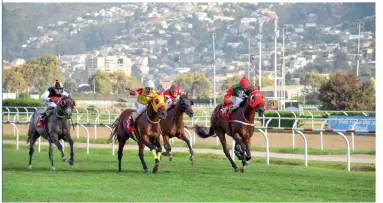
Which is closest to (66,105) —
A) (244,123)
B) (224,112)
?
(224,112)

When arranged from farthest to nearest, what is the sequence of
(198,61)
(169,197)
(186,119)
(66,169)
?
(198,61) → (186,119) → (66,169) → (169,197)

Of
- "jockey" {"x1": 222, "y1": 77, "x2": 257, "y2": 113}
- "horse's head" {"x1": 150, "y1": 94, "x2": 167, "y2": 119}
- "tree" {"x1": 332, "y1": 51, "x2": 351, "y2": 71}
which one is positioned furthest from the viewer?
"tree" {"x1": 332, "y1": 51, "x2": 351, "y2": 71}

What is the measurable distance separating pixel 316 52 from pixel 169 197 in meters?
99.1

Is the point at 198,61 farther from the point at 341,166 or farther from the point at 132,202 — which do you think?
the point at 132,202

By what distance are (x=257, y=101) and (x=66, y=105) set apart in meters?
3.82

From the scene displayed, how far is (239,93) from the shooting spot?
15219 mm

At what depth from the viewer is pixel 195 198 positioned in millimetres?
10680

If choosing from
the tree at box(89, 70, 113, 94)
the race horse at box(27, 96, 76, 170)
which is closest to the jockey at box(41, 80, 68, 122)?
the race horse at box(27, 96, 76, 170)

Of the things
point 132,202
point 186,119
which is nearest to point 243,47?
point 186,119

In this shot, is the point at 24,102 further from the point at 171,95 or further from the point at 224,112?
the point at 224,112

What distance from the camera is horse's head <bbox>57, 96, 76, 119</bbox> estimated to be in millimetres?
15719

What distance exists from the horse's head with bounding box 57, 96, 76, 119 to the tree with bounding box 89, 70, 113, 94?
169ft

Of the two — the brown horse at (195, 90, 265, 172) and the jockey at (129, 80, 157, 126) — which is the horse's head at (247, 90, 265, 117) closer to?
the brown horse at (195, 90, 265, 172)

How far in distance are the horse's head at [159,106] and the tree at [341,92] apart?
25.5 m
